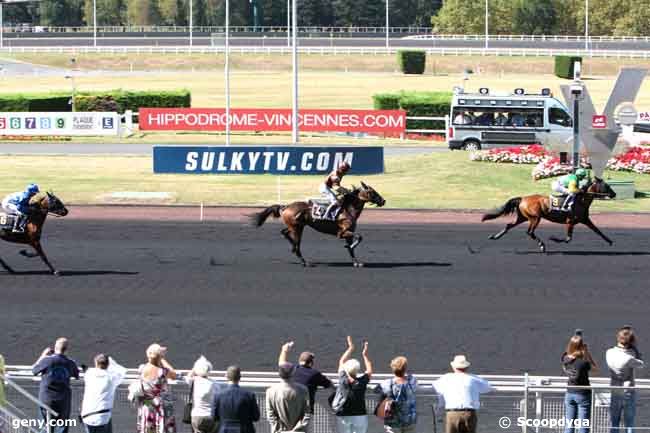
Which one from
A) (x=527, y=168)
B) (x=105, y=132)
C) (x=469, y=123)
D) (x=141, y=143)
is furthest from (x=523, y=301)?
(x=105, y=132)

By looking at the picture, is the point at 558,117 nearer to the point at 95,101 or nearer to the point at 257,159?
the point at 257,159

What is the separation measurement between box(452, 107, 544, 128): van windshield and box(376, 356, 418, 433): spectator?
30682 millimetres

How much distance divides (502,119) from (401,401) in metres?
31.1

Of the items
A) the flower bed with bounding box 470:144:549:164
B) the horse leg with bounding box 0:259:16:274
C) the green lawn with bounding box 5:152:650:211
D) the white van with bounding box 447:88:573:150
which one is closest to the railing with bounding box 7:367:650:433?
the horse leg with bounding box 0:259:16:274

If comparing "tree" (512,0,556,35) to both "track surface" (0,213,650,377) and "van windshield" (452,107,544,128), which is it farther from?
"track surface" (0,213,650,377)

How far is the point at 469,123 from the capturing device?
1576 inches

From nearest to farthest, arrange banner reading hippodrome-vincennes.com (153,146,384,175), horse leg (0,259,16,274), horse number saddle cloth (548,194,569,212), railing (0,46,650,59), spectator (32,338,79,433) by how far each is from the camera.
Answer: spectator (32,338,79,433) < horse leg (0,259,16,274) < horse number saddle cloth (548,194,569,212) < banner reading hippodrome-vincennes.com (153,146,384,175) < railing (0,46,650,59)

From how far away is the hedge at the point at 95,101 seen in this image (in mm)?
54938

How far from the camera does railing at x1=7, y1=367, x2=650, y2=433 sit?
10016 mm

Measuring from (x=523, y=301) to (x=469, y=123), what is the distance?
898 inches

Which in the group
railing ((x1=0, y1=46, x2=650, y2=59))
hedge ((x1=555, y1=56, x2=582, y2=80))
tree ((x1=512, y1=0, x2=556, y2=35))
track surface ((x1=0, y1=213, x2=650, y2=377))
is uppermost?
tree ((x1=512, y1=0, x2=556, y2=35))

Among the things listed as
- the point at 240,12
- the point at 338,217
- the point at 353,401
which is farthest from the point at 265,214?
the point at 240,12

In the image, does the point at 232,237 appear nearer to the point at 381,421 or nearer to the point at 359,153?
the point at 359,153

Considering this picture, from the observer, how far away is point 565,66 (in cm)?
8000
